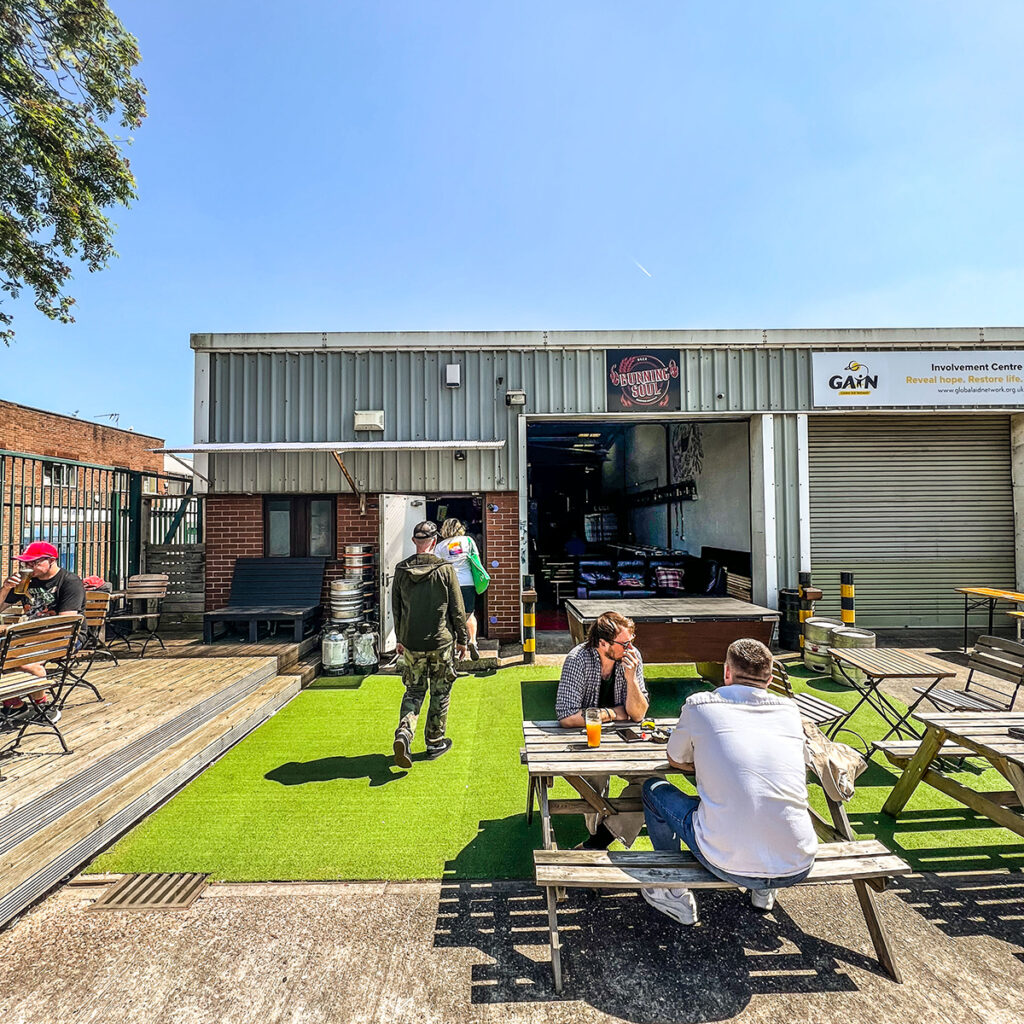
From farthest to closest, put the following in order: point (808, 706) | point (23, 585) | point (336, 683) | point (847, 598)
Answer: point (847, 598) < point (336, 683) < point (23, 585) < point (808, 706)

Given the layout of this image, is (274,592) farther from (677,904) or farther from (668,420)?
(677,904)

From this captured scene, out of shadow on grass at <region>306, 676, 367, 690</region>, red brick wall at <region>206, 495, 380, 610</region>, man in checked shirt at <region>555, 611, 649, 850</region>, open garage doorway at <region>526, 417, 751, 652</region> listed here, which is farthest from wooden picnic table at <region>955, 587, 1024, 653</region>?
red brick wall at <region>206, 495, 380, 610</region>

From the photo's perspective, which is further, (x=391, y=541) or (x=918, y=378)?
(x=918, y=378)

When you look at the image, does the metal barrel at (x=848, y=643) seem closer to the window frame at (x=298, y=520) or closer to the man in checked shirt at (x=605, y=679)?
the man in checked shirt at (x=605, y=679)

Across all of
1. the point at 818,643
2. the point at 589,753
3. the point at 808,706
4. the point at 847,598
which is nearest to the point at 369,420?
the point at 589,753

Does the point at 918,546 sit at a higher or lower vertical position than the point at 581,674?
higher

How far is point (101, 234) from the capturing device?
985 centimetres

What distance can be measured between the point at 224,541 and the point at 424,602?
5626 millimetres

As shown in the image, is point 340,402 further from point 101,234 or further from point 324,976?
point 324,976

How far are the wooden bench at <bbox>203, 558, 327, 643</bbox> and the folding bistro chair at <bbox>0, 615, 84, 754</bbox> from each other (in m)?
3.36

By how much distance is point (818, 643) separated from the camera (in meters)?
7.12

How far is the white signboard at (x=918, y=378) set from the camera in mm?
8781

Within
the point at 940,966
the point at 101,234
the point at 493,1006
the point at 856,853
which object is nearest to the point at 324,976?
the point at 493,1006

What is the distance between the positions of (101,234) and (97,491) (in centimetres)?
490
